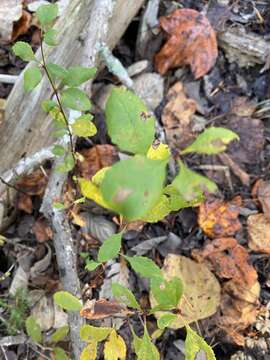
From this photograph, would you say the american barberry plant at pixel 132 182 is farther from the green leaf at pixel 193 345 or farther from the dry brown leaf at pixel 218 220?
the dry brown leaf at pixel 218 220

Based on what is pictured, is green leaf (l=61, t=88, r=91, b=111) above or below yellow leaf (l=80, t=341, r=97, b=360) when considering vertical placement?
above

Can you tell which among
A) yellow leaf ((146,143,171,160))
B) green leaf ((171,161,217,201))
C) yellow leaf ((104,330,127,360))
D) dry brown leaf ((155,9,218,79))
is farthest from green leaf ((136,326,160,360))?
dry brown leaf ((155,9,218,79))

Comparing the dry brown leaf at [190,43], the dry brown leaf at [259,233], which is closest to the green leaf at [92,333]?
the dry brown leaf at [259,233]

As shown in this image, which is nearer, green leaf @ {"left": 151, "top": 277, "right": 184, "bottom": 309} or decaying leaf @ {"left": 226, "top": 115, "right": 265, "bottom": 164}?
green leaf @ {"left": 151, "top": 277, "right": 184, "bottom": 309}

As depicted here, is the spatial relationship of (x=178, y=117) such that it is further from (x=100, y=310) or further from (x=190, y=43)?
(x=100, y=310)

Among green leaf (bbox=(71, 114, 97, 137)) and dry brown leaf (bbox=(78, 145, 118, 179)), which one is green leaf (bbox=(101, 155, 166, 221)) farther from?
dry brown leaf (bbox=(78, 145, 118, 179))

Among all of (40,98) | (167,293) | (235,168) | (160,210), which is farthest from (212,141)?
(235,168)
